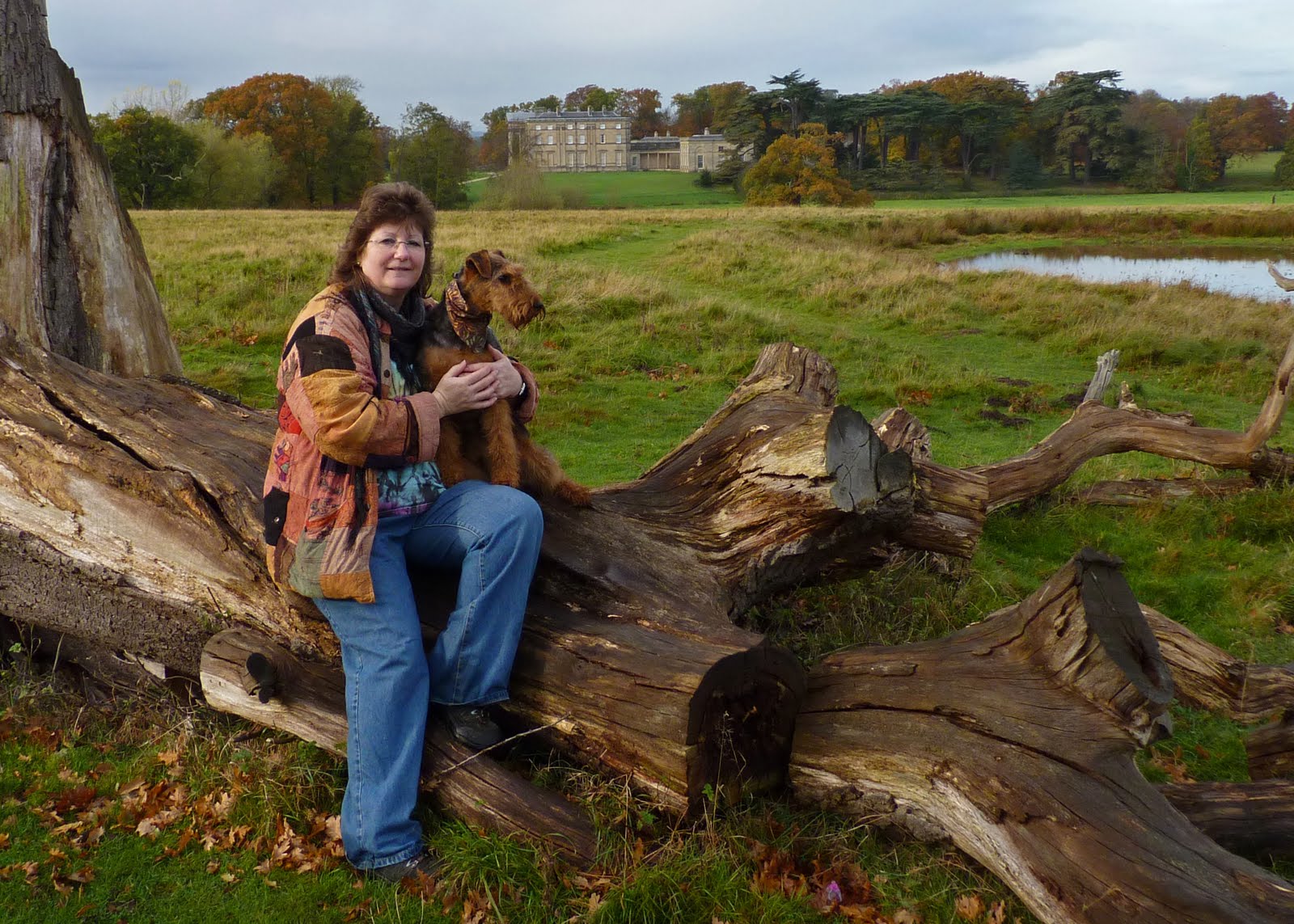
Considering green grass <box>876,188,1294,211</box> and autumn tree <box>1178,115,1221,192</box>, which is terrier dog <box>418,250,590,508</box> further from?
autumn tree <box>1178,115,1221,192</box>

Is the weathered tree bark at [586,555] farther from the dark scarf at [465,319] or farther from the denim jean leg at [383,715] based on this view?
the dark scarf at [465,319]

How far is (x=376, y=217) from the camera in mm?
3777

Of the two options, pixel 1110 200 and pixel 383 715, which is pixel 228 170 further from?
pixel 383 715

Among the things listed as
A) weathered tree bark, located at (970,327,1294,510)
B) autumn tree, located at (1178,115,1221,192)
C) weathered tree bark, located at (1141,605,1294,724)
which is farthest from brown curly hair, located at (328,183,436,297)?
autumn tree, located at (1178,115,1221,192)

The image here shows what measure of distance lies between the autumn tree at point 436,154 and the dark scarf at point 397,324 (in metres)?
41.1

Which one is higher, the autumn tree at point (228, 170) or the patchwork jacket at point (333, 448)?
the autumn tree at point (228, 170)

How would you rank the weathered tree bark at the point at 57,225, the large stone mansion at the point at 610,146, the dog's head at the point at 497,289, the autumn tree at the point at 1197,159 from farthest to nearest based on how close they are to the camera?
the large stone mansion at the point at 610,146
the autumn tree at the point at 1197,159
the weathered tree bark at the point at 57,225
the dog's head at the point at 497,289

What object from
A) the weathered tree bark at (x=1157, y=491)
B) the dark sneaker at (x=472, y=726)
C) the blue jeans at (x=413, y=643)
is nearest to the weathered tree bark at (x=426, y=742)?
the dark sneaker at (x=472, y=726)

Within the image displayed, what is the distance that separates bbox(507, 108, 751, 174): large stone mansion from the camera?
266 ft

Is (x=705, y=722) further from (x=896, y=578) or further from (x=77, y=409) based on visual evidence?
(x=77, y=409)

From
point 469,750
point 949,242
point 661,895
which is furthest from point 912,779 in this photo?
point 949,242

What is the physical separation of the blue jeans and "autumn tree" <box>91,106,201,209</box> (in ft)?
155

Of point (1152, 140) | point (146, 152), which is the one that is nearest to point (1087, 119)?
point (1152, 140)

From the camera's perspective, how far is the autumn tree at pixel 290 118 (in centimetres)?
5500
